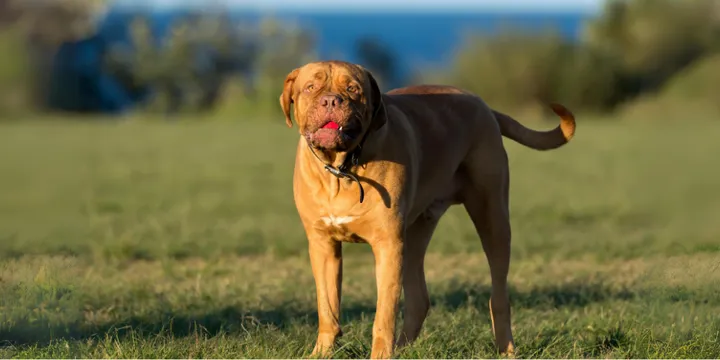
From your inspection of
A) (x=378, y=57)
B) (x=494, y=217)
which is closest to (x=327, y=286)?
(x=494, y=217)

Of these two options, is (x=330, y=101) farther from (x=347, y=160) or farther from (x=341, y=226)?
(x=341, y=226)

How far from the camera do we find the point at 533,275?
385 inches

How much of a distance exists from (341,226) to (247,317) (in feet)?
4.81

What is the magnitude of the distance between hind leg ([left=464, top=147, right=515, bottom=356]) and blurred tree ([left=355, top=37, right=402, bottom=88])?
102 ft

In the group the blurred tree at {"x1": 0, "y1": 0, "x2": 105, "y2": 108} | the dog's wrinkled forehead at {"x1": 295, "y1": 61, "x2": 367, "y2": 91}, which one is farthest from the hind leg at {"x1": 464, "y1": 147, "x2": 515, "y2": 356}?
the blurred tree at {"x1": 0, "y1": 0, "x2": 105, "y2": 108}

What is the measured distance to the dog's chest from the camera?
5.81m

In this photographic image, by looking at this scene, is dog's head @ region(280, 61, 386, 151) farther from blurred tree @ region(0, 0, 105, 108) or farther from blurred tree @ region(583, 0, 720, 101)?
blurred tree @ region(583, 0, 720, 101)

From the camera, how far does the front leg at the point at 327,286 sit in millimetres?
6016

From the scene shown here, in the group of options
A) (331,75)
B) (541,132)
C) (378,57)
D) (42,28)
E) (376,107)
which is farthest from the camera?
(378,57)

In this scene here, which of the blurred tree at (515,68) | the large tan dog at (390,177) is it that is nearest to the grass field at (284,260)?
the large tan dog at (390,177)

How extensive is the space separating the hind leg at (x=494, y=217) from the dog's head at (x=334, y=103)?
118 cm

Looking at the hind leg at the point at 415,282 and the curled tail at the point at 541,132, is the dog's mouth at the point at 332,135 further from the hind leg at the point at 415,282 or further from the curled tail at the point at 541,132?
the curled tail at the point at 541,132

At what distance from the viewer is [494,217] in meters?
6.82

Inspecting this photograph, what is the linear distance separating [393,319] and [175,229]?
25.6ft
